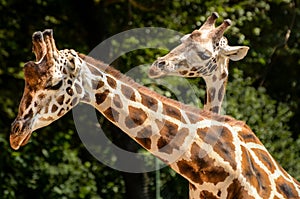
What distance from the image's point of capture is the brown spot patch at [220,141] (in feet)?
14.4

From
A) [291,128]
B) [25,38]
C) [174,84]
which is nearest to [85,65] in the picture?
[174,84]

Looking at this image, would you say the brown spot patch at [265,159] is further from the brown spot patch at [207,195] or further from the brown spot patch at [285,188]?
the brown spot patch at [207,195]

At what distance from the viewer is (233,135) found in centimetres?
451

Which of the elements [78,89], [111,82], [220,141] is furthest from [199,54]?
[78,89]

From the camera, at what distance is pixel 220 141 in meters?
4.43

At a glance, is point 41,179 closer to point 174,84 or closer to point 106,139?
point 106,139

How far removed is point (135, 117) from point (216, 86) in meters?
1.11

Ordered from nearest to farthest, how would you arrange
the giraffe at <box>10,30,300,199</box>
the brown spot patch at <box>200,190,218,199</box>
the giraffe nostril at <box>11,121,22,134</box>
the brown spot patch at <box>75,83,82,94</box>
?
the giraffe nostril at <box>11,121,22,134</box> → the giraffe at <box>10,30,300,199</box> → the brown spot patch at <box>75,83,82,94</box> → the brown spot patch at <box>200,190,218,199</box>

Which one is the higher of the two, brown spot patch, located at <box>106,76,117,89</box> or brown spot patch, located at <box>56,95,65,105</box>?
brown spot patch, located at <box>106,76,117,89</box>

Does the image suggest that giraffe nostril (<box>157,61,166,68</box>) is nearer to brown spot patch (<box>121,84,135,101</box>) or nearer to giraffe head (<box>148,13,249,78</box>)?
giraffe head (<box>148,13,249,78</box>)

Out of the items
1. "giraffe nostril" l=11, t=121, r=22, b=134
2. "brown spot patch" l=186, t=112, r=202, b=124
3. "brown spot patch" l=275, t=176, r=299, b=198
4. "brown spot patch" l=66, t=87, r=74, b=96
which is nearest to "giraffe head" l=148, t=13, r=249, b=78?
"brown spot patch" l=186, t=112, r=202, b=124

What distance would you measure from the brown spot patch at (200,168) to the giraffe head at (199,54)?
0.65 metres

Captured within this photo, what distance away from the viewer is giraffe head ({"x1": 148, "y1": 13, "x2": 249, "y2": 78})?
16.0ft

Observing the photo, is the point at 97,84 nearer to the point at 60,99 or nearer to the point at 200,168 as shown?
the point at 60,99
